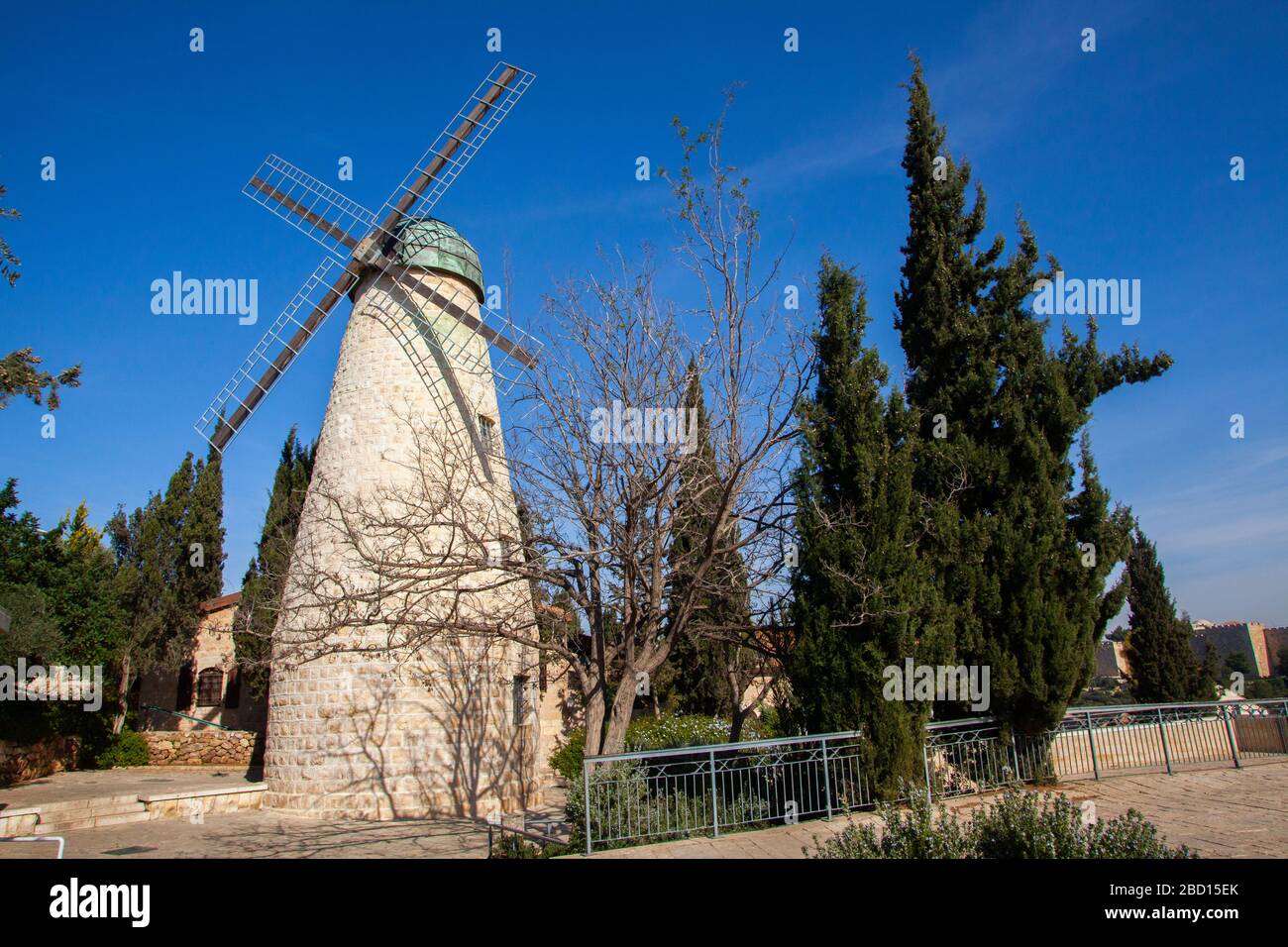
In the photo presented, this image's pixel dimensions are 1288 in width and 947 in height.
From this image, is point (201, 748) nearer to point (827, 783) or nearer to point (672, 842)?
point (672, 842)

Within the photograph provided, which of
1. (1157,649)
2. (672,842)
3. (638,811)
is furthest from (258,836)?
(1157,649)

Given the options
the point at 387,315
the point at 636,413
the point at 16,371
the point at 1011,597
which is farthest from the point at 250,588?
the point at 1011,597

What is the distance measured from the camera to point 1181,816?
800 centimetres

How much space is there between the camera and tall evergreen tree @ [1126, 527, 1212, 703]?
21.1 meters

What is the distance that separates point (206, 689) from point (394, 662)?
42.2ft

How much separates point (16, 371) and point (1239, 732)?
19.7 meters

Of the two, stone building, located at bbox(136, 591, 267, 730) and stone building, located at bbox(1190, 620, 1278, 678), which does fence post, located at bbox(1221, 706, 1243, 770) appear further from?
stone building, located at bbox(1190, 620, 1278, 678)

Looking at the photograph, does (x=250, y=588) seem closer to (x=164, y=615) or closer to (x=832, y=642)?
(x=164, y=615)

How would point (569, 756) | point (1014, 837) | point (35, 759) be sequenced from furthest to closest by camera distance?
1. point (569, 756)
2. point (35, 759)
3. point (1014, 837)

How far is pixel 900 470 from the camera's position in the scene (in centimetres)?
928

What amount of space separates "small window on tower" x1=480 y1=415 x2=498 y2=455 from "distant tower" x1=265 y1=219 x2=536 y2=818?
40mm
